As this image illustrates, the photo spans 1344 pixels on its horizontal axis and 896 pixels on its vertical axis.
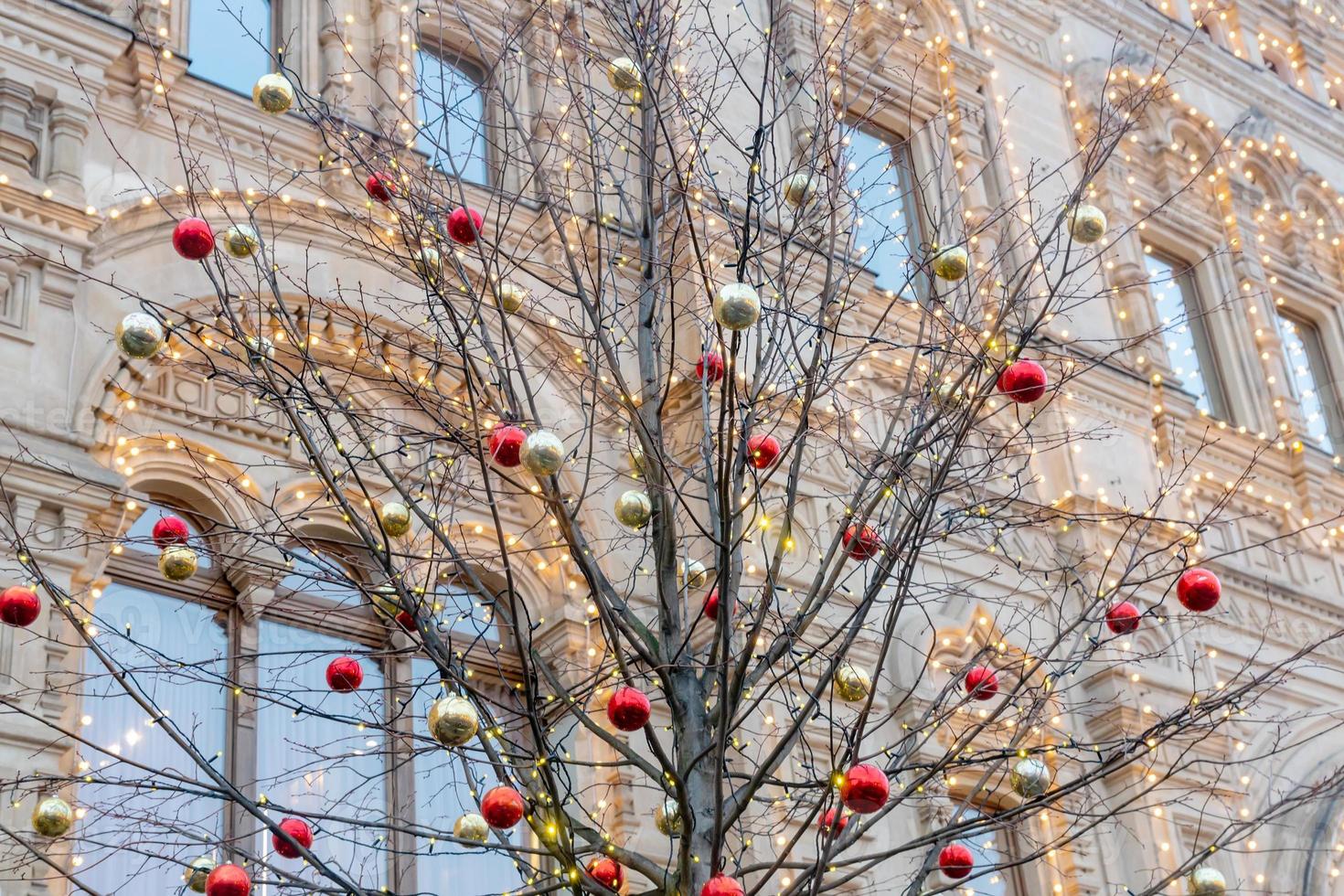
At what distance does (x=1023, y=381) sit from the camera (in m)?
7.88

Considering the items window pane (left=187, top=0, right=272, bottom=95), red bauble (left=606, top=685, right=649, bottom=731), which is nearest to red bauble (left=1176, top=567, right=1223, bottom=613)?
red bauble (left=606, top=685, right=649, bottom=731)

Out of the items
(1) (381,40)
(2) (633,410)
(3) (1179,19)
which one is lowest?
(2) (633,410)

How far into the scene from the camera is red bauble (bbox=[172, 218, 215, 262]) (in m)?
7.63

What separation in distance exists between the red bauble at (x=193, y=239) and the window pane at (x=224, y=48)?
4.34 meters

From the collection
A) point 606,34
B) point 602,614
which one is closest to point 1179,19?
point 606,34

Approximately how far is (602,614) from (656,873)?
1.07 meters

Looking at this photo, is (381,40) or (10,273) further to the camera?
(381,40)

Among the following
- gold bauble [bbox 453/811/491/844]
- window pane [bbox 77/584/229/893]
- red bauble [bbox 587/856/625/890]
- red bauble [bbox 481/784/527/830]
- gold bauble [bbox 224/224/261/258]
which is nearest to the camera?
red bauble [bbox 481/784/527/830]

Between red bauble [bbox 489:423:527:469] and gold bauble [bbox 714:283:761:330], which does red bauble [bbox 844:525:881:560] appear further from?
red bauble [bbox 489:423:527:469]

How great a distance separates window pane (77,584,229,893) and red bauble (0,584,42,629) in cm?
122

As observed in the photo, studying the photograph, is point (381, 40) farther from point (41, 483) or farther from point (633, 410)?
point (633, 410)

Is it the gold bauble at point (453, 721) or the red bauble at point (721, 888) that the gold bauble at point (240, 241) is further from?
the red bauble at point (721, 888)

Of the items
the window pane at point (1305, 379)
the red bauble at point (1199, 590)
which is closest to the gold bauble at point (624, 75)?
the red bauble at point (1199, 590)

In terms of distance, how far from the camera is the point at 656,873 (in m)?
7.51
